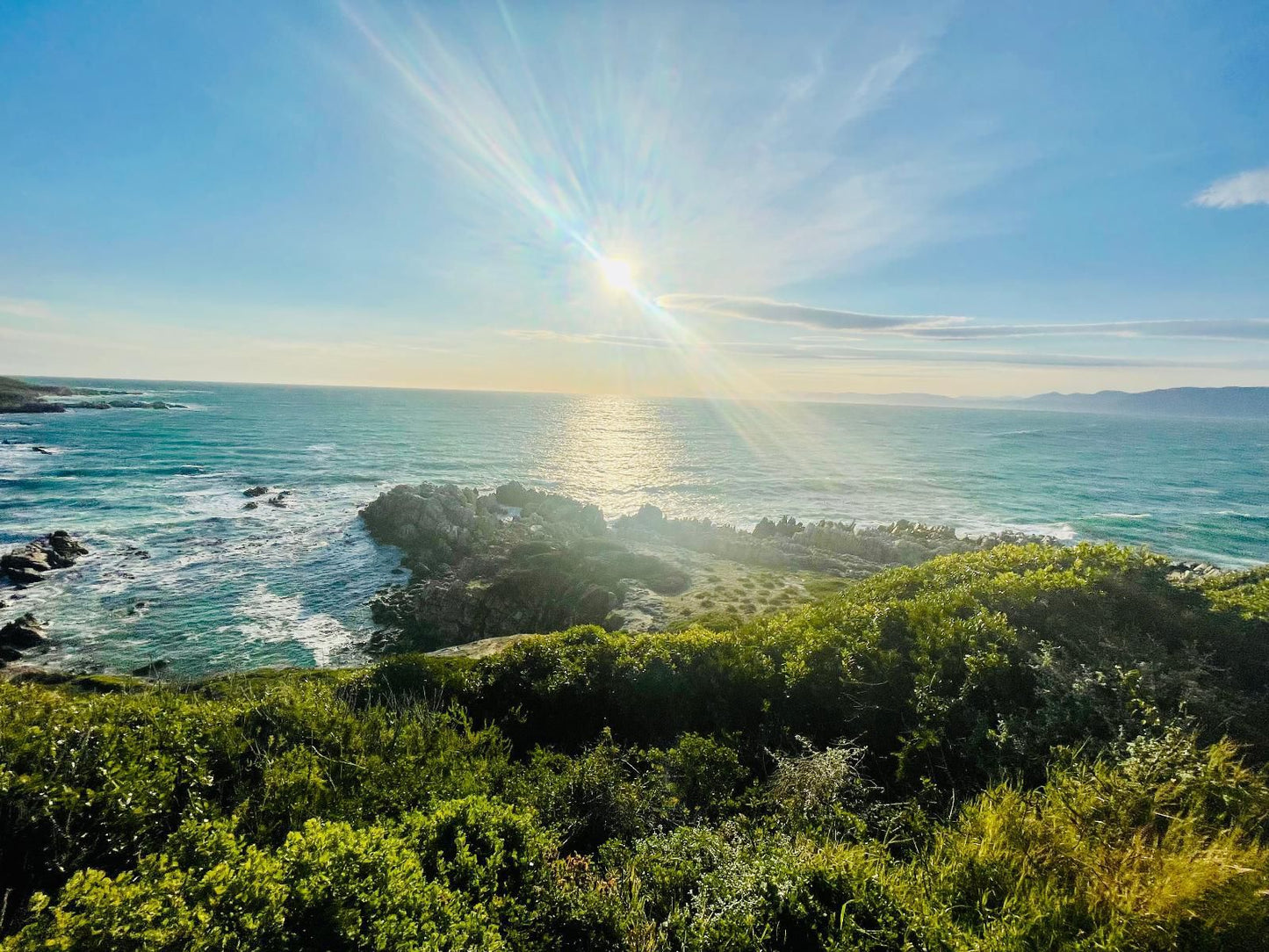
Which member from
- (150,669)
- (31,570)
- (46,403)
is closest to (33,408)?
(46,403)

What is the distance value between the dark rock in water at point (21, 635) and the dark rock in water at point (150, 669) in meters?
6.13

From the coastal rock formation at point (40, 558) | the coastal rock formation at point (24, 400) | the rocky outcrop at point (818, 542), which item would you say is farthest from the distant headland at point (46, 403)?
the rocky outcrop at point (818, 542)

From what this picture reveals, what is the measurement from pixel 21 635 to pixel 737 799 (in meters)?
33.4

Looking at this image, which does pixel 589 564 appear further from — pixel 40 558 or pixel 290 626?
pixel 40 558

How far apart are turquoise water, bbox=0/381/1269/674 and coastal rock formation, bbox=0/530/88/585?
1.19m

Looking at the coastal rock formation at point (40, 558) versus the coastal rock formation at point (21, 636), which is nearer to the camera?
the coastal rock formation at point (21, 636)

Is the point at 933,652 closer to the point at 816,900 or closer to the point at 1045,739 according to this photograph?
the point at 1045,739

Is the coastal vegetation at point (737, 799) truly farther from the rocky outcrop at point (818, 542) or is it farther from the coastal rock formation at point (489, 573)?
the rocky outcrop at point (818, 542)

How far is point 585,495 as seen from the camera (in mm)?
65250

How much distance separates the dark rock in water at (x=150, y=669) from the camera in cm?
2134

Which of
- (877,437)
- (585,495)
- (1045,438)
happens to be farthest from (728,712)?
(1045,438)

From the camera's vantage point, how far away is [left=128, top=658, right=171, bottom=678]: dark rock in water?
2134 cm

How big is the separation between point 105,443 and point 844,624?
11186 cm

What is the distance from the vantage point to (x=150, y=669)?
22.0 metres
